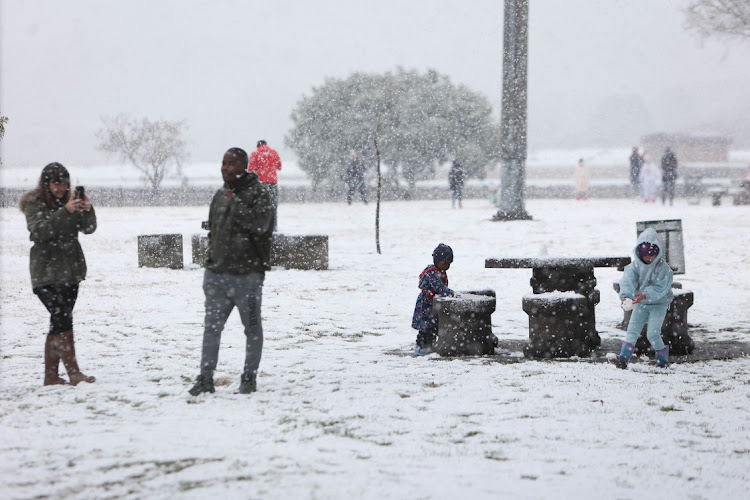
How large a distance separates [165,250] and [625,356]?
970cm

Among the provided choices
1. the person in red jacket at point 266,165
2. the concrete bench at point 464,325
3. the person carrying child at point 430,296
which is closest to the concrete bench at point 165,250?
the person in red jacket at point 266,165

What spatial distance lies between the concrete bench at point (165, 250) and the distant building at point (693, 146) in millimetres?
80493

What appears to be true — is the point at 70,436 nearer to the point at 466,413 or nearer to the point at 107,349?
the point at 466,413

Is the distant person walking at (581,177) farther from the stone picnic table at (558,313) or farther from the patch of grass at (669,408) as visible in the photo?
the patch of grass at (669,408)

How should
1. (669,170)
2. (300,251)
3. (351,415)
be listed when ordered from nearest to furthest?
(351,415)
(300,251)
(669,170)

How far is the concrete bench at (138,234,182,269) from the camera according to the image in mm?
15141

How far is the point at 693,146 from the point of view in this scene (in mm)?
89688

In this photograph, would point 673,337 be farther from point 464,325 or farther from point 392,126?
point 392,126

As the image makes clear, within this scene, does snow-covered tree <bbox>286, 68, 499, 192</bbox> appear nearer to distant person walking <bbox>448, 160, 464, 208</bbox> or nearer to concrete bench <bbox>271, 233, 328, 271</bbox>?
distant person walking <bbox>448, 160, 464, 208</bbox>

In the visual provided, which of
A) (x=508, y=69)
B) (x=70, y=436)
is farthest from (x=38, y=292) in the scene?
(x=508, y=69)

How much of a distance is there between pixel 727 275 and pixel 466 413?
9.29 metres

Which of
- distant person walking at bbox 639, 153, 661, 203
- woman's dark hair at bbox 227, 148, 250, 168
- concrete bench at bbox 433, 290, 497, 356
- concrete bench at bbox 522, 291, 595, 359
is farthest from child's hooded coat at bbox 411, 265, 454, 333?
distant person walking at bbox 639, 153, 661, 203

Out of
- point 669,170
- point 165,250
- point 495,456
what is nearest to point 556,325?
point 495,456

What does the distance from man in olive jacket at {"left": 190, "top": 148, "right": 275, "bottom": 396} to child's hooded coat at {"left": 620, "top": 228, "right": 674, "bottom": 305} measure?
3.01 meters
